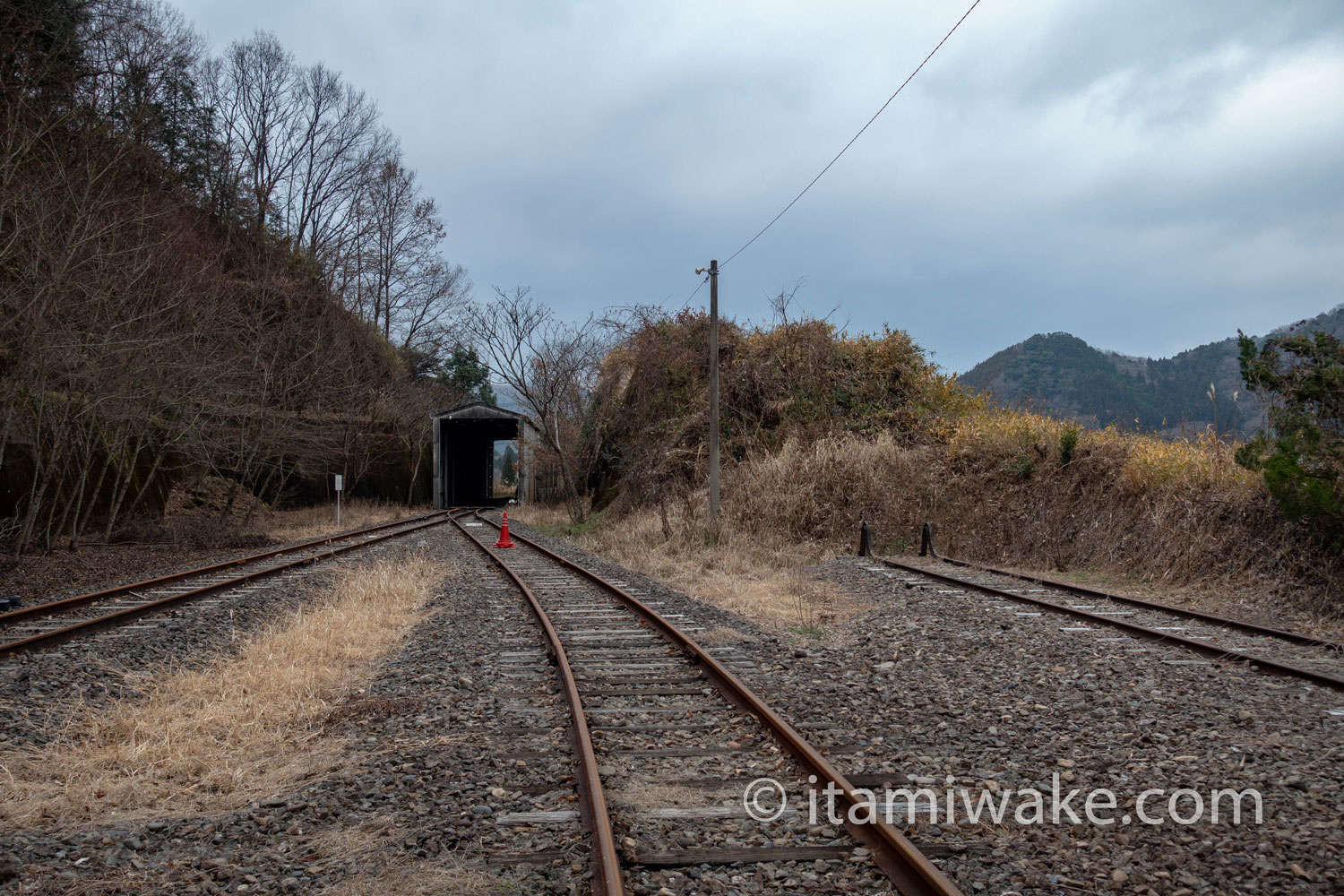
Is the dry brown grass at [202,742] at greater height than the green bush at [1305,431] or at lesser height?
lesser

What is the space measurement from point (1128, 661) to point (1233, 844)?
11.9 feet

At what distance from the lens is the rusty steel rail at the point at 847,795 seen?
10.5ft

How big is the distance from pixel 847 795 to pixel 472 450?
4985cm

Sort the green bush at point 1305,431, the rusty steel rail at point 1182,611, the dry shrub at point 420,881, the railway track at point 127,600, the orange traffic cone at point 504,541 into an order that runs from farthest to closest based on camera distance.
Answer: the orange traffic cone at point 504,541, the green bush at point 1305,431, the railway track at point 127,600, the rusty steel rail at point 1182,611, the dry shrub at point 420,881

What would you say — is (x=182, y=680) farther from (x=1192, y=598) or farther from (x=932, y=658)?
(x=1192, y=598)

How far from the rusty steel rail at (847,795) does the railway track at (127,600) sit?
5.86 meters

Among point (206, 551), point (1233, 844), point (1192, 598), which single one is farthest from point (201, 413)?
point (1233, 844)

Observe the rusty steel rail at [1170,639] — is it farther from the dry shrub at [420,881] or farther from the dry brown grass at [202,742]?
the dry brown grass at [202,742]

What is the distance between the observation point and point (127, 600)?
10531 mm

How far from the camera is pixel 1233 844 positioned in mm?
3654

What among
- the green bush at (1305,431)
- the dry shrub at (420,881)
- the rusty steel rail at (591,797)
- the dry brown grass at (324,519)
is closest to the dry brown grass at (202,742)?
the dry shrub at (420,881)

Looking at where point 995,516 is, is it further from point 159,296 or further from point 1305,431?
point 159,296

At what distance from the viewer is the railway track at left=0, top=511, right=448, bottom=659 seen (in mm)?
8180

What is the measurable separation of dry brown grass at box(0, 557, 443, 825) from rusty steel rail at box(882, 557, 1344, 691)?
6.59 m
